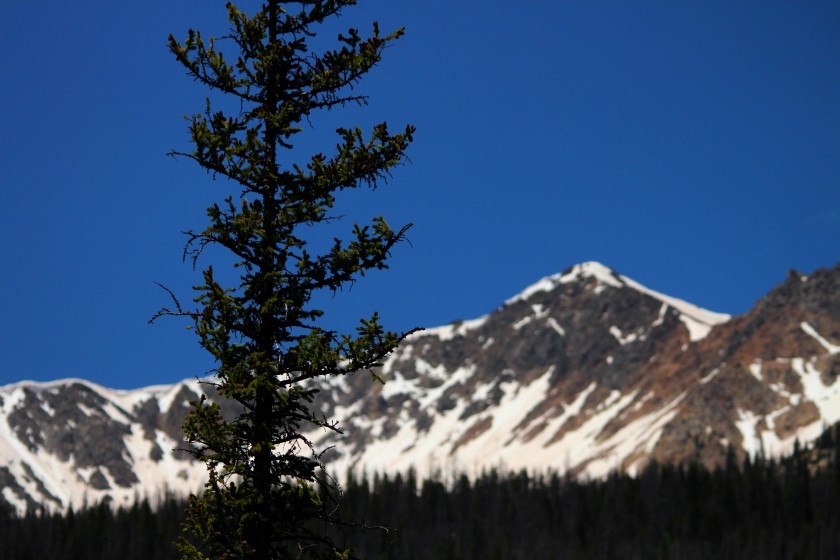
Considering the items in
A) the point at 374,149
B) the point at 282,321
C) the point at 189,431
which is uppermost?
the point at 374,149

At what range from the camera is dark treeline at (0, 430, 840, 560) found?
465ft

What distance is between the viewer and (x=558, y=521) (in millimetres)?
175625

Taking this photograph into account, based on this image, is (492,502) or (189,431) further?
(492,502)

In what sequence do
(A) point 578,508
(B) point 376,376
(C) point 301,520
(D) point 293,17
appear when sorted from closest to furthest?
(B) point 376,376
(C) point 301,520
(D) point 293,17
(A) point 578,508

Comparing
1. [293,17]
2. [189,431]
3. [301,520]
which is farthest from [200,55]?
[301,520]

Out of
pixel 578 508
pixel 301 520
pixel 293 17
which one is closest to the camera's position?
pixel 301 520

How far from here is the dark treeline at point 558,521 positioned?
142m

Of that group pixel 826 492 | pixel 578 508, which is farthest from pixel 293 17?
pixel 826 492

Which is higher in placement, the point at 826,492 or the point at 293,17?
the point at 826,492

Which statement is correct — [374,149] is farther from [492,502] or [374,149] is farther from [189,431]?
[492,502]

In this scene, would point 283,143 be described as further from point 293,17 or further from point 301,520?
point 301,520

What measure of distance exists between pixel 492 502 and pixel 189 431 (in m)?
164

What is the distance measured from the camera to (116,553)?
444 ft

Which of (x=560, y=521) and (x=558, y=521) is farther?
(x=558, y=521)
